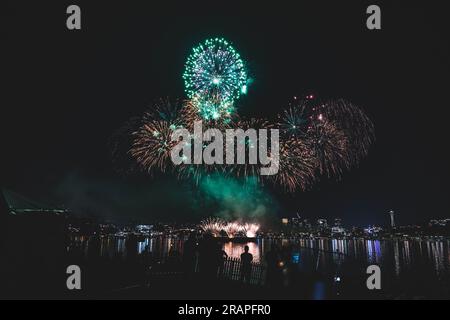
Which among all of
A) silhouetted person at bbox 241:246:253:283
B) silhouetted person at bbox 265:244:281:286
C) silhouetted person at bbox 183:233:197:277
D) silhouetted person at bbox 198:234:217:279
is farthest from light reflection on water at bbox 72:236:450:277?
silhouetted person at bbox 198:234:217:279

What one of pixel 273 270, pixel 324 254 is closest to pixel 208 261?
pixel 273 270

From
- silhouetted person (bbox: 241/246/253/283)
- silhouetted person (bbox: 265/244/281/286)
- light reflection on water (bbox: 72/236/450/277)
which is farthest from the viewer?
light reflection on water (bbox: 72/236/450/277)

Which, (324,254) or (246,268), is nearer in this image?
(246,268)

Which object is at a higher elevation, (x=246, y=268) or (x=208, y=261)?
(x=208, y=261)

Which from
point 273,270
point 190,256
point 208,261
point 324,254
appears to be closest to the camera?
point 273,270

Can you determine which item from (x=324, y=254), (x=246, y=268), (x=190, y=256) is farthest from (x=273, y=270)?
(x=324, y=254)

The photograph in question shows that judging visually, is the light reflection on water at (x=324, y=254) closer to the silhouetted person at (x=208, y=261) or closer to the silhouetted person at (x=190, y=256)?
the silhouetted person at (x=190, y=256)

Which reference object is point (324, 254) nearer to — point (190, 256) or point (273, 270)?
point (273, 270)

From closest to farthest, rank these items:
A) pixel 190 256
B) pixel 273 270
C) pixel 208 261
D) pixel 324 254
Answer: pixel 273 270 → pixel 208 261 → pixel 190 256 → pixel 324 254

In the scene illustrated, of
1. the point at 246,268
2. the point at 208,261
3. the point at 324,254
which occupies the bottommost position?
the point at 324,254

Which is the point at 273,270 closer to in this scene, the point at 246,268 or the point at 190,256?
the point at 246,268

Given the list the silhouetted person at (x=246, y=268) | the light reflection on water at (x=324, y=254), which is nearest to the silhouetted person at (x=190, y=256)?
the silhouetted person at (x=246, y=268)

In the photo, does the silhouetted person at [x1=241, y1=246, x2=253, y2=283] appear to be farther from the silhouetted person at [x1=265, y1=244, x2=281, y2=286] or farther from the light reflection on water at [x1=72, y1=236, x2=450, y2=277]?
the light reflection on water at [x1=72, y1=236, x2=450, y2=277]
